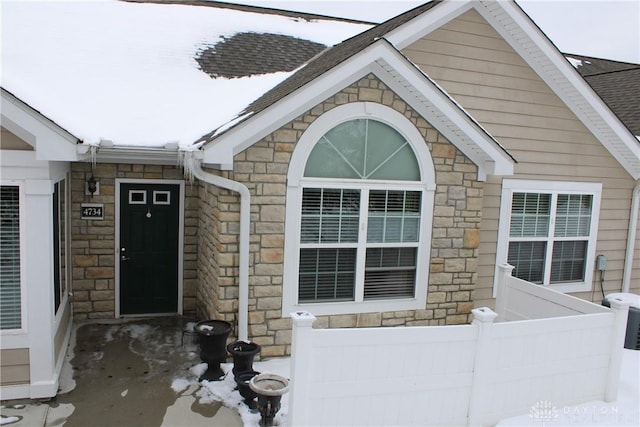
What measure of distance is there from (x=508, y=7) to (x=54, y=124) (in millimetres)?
5915

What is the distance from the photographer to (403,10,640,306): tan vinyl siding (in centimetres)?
718

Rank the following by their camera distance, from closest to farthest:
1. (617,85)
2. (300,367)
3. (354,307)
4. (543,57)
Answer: (300,367) → (354,307) → (543,57) → (617,85)

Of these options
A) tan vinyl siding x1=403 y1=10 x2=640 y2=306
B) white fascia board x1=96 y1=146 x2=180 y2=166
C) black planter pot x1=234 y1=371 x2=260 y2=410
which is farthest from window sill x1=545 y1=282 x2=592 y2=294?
white fascia board x1=96 y1=146 x2=180 y2=166

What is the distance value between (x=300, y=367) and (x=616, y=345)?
3.35 m

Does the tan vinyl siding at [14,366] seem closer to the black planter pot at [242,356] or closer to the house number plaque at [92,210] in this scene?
the black planter pot at [242,356]

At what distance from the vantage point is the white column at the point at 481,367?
4.39 meters

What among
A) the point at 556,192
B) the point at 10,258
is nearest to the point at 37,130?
the point at 10,258

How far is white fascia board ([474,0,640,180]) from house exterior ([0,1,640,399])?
0.10 ft

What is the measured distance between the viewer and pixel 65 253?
21.3 feet

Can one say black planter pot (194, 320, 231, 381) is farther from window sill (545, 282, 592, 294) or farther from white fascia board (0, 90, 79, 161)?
window sill (545, 282, 592, 294)

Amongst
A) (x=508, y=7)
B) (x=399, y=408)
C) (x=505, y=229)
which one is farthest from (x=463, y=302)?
(x=508, y=7)

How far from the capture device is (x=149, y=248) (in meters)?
7.45

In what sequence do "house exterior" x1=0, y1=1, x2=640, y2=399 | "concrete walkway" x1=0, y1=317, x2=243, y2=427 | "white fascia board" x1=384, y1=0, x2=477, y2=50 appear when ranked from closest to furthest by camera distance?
"concrete walkway" x1=0, y1=317, x2=243, y2=427 < "house exterior" x1=0, y1=1, x2=640, y2=399 < "white fascia board" x1=384, y1=0, x2=477, y2=50

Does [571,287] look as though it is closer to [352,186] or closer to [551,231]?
[551,231]
